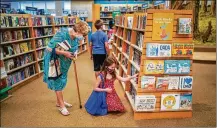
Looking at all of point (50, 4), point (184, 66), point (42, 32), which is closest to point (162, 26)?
point (184, 66)

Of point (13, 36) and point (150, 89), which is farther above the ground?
point (13, 36)

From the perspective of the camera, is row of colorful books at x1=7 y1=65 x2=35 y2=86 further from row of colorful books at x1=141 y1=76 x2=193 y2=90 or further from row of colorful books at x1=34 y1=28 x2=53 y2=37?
row of colorful books at x1=141 y1=76 x2=193 y2=90

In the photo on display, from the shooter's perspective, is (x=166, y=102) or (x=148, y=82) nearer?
(x=148, y=82)

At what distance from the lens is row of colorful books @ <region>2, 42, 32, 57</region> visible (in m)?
4.87

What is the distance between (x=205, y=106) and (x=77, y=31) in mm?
2735

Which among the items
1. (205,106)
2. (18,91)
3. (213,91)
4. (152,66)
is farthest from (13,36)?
(213,91)

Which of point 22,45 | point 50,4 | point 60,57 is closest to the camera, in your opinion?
point 60,57

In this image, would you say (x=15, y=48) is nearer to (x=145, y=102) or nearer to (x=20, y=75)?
(x=20, y=75)

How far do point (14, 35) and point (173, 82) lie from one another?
12.6ft

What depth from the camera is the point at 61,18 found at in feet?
29.2

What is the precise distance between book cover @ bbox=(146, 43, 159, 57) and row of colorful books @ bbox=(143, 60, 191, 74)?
0.35 ft

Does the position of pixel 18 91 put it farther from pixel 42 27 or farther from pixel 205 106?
pixel 205 106

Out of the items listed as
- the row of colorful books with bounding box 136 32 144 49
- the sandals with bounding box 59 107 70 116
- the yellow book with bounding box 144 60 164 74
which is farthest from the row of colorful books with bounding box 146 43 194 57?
the sandals with bounding box 59 107 70 116

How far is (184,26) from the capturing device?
3.10 meters
